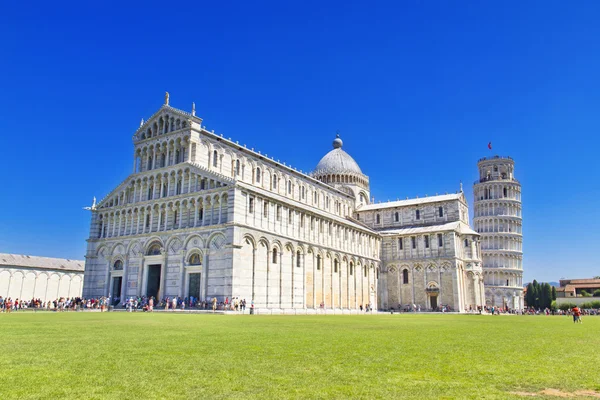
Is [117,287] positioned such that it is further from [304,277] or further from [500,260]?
[500,260]

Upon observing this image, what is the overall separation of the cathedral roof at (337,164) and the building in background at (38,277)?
1685 inches

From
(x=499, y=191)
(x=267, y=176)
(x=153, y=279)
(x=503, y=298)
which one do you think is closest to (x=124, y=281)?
(x=153, y=279)

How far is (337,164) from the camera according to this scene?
7850 centimetres

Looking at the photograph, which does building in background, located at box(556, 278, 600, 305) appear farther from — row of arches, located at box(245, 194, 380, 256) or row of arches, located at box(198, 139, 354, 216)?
row of arches, located at box(198, 139, 354, 216)

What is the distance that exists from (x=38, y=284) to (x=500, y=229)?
82.3m

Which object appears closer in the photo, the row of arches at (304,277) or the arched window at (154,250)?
the row of arches at (304,277)

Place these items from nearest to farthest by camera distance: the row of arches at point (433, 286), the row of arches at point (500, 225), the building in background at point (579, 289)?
1. the row of arches at point (433, 286)
2. the row of arches at point (500, 225)
3. the building in background at point (579, 289)

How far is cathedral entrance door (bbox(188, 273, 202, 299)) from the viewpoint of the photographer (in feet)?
144

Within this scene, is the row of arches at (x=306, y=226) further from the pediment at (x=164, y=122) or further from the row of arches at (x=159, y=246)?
the pediment at (x=164, y=122)

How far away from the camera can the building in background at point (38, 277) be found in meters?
64.8

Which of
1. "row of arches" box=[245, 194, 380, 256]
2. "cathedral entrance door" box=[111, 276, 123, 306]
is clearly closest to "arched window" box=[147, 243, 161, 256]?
"cathedral entrance door" box=[111, 276, 123, 306]

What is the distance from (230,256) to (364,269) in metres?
Result: 27.2

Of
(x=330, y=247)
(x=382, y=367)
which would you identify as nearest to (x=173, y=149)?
(x=330, y=247)

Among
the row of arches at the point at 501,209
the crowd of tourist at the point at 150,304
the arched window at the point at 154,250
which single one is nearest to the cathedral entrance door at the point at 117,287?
the crowd of tourist at the point at 150,304
